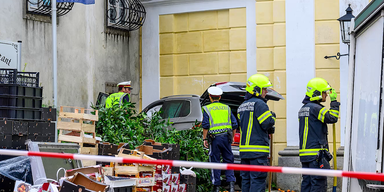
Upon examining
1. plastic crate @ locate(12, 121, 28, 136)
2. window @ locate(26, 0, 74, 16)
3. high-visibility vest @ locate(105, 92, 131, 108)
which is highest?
window @ locate(26, 0, 74, 16)

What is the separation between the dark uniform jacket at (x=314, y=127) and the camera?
726 cm

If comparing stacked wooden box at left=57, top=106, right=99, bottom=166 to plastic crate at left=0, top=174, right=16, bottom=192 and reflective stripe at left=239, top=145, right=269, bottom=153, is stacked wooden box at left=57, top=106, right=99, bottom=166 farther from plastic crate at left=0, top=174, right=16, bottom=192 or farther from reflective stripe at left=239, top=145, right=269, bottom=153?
reflective stripe at left=239, top=145, right=269, bottom=153

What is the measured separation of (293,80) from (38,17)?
533 centimetres

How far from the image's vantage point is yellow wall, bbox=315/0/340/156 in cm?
1144

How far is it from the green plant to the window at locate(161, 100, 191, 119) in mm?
588

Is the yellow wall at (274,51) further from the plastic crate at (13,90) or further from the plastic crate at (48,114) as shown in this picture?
the plastic crate at (13,90)

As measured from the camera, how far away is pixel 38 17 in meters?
10.8

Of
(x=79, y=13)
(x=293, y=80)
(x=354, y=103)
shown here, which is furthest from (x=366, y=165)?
(x=79, y=13)

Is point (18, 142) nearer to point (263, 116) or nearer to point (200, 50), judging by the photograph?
point (263, 116)

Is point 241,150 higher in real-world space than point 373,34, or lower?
lower

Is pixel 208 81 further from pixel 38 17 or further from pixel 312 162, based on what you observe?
pixel 312 162

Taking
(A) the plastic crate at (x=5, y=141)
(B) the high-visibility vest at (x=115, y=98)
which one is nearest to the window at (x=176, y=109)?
(B) the high-visibility vest at (x=115, y=98)

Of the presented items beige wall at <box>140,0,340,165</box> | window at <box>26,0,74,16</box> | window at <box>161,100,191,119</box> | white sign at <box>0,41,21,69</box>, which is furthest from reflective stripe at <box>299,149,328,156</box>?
window at <box>26,0,74,16</box>

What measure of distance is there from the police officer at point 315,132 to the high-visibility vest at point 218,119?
152 cm
